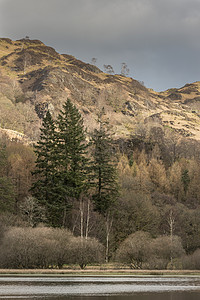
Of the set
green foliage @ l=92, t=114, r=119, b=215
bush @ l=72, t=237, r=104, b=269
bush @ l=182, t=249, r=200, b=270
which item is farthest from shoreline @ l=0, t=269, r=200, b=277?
green foliage @ l=92, t=114, r=119, b=215

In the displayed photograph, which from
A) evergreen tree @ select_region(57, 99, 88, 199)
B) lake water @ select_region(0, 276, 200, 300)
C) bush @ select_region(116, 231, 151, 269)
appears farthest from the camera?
evergreen tree @ select_region(57, 99, 88, 199)

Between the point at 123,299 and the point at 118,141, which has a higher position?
the point at 118,141

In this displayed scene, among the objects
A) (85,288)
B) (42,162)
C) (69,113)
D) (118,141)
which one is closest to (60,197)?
(42,162)

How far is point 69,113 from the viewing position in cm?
7212

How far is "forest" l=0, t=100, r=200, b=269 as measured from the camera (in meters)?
42.7

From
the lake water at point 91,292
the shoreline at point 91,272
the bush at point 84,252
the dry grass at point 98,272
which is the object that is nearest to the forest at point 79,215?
the bush at point 84,252

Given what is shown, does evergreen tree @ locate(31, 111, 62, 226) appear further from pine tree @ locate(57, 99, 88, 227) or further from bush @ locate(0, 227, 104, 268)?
bush @ locate(0, 227, 104, 268)

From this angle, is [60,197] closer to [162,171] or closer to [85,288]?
[85,288]

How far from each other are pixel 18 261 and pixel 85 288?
15.9 metres

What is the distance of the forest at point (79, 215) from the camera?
140ft

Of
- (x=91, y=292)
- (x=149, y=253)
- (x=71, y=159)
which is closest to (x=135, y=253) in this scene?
→ (x=149, y=253)

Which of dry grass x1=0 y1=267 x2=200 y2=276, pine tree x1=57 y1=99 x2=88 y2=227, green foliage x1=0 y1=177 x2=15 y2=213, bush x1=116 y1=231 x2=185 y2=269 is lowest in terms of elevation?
dry grass x1=0 y1=267 x2=200 y2=276

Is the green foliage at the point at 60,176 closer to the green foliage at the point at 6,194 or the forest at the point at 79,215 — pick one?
the forest at the point at 79,215

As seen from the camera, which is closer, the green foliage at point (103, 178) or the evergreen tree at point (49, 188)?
the evergreen tree at point (49, 188)
